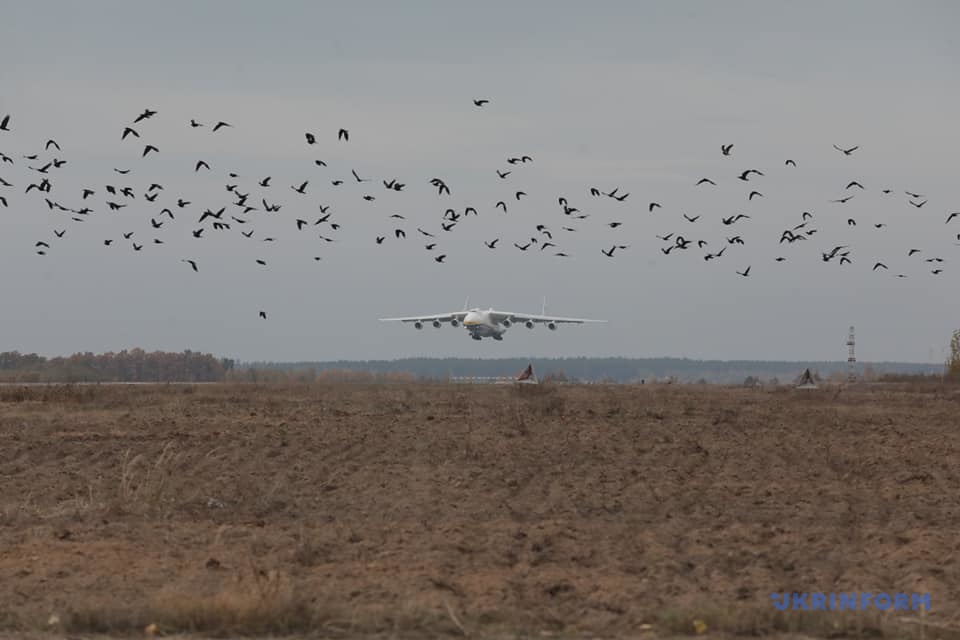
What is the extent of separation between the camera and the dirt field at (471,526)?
13.4 meters

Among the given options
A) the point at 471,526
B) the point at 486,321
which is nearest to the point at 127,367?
the point at 486,321

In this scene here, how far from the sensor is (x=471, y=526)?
17.8 m

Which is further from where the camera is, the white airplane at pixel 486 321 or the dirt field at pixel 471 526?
the white airplane at pixel 486 321

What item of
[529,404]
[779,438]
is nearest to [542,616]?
[779,438]

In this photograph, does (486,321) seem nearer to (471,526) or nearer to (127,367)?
(127,367)

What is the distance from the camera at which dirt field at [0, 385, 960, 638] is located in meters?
13.4

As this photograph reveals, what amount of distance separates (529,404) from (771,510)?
2052 centimetres

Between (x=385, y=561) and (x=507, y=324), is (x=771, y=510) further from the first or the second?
(x=507, y=324)

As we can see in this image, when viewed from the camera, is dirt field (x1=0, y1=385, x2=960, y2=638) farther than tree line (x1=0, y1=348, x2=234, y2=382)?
No

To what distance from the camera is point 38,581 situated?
1506 centimetres

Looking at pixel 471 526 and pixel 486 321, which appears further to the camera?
pixel 486 321

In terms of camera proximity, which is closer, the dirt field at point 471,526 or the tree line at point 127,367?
the dirt field at point 471,526

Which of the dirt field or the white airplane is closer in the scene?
the dirt field

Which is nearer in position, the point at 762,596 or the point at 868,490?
the point at 762,596
